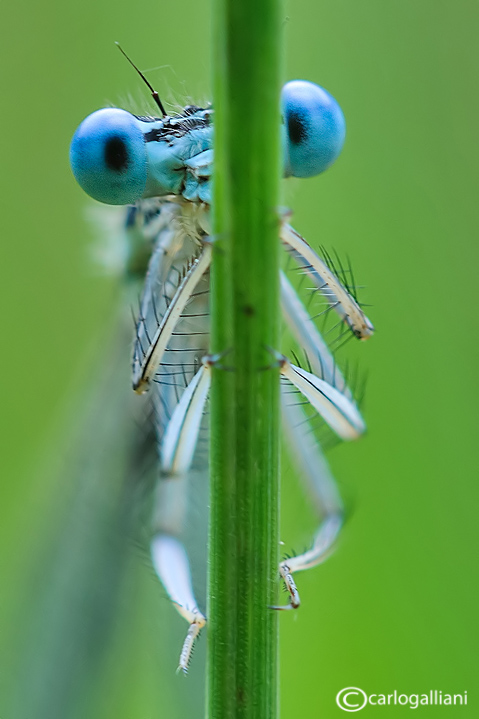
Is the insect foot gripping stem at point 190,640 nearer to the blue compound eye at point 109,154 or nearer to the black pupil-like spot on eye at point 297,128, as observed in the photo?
the blue compound eye at point 109,154

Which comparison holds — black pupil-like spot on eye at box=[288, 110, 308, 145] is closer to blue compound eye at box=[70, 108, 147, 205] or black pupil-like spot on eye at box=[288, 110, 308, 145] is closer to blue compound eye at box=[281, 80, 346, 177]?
blue compound eye at box=[281, 80, 346, 177]

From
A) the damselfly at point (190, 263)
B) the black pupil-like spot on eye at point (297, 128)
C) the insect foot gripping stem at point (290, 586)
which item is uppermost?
the black pupil-like spot on eye at point (297, 128)

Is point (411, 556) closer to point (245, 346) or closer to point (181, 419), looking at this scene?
point (181, 419)

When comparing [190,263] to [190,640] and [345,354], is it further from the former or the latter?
[345,354]

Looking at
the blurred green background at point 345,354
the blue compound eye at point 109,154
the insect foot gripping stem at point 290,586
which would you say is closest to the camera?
the insect foot gripping stem at point 290,586

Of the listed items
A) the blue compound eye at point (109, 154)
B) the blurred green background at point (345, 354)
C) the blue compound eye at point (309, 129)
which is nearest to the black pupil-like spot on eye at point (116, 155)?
the blue compound eye at point (109, 154)

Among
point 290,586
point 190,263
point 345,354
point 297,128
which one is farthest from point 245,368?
point 345,354

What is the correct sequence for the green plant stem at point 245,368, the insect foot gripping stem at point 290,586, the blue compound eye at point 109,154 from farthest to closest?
the blue compound eye at point 109,154
the insect foot gripping stem at point 290,586
the green plant stem at point 245,368

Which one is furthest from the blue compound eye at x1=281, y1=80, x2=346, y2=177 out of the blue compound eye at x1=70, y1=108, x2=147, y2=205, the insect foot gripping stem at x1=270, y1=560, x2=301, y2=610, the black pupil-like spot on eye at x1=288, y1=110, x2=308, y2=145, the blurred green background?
the insect foot gripping stem at x1=270, y1=560, x2=301, y2=610
